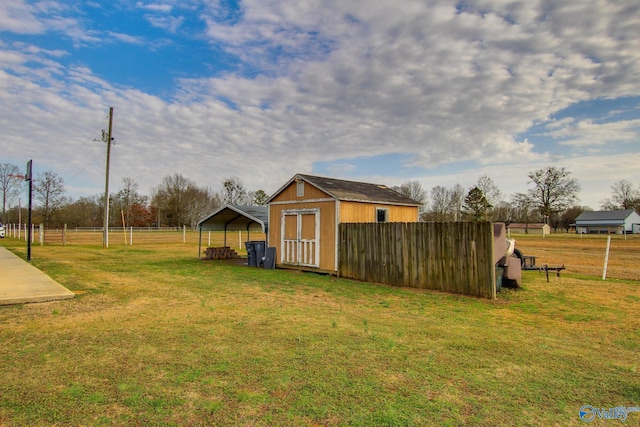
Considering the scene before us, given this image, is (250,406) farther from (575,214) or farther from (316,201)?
(575,214)

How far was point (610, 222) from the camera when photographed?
63.7 m

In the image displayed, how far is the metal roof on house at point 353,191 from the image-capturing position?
12148mm

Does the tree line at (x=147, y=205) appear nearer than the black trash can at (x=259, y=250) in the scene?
No

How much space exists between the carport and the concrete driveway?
7.02 m

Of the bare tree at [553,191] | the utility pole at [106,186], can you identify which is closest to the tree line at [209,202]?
the bare tree at [553,191]

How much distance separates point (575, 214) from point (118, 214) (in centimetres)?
8478

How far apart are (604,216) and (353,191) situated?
7322 centimetres

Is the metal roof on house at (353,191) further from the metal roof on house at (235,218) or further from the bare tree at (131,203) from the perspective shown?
the bare tree at (131,203)

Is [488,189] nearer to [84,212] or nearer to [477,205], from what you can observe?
[477,205]

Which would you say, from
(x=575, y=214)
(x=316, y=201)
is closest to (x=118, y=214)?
(x=316, y=201)

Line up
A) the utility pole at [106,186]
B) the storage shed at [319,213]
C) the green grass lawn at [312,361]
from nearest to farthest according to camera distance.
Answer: the green grass lawn at [312,361] → the storage shed at [319,213] → the utility pole at [106,186]

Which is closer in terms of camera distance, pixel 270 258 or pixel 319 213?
pixel 319 213

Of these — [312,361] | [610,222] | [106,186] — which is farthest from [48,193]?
[610,222]

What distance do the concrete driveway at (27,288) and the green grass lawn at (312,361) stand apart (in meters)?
0.43
